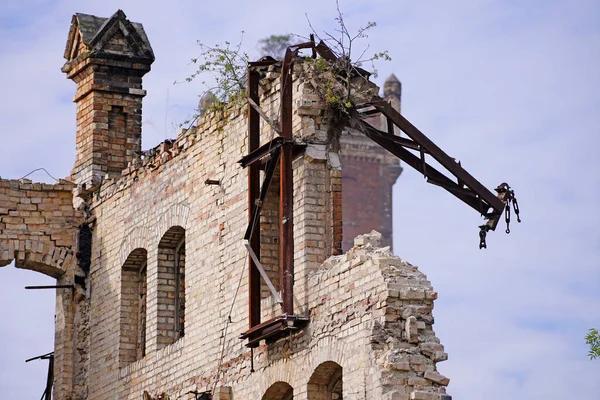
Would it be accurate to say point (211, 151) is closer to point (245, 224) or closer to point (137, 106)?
point (245, 224)

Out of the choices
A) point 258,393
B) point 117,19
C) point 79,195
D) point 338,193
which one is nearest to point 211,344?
point 258,393

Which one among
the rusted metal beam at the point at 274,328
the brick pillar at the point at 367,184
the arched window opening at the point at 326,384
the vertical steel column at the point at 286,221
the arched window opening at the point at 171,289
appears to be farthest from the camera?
the brick pillar at the point at 367,184

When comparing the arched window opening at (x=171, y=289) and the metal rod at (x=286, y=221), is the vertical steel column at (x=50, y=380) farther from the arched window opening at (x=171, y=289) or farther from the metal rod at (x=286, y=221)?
the metal rod at (x=286, y=221)

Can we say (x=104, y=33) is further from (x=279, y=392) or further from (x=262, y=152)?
(x=279, y=392)

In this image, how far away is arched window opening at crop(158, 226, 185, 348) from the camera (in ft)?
62.1

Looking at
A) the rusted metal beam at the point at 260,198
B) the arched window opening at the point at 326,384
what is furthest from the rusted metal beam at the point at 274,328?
the rusted metal beam at the point at 260,198

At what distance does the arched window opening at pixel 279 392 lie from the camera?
52.4 feet

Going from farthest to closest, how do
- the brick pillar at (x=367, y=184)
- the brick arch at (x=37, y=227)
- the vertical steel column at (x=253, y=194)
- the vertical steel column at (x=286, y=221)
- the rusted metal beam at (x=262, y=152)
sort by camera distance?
the brick pillar at (x=367, y=184) → the brick arch at (x=37, y=227) → the vertical steel column at (x=253, y=194) → the rusted metal beam at (x=262, y=152) → the vertical steel column at (x=286, y=221)

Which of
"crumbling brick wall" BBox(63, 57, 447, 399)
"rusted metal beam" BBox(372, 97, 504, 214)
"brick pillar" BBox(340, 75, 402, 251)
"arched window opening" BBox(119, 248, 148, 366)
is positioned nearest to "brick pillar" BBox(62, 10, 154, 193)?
"crumbling brick wall" BBox(63, 57, 447, 399)

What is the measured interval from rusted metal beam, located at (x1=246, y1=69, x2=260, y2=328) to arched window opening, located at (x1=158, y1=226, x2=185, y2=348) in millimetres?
2525

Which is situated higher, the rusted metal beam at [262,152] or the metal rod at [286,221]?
the rusted metal beam at [262,152]

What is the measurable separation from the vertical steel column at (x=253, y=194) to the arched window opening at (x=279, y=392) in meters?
0.68

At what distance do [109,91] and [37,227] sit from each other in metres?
2.23

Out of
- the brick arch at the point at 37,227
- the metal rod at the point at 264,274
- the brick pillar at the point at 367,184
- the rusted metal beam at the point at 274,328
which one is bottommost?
the rusted metal beam at the point at 274,328
